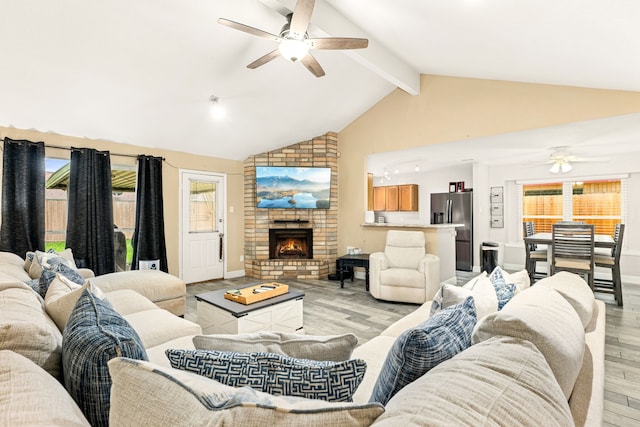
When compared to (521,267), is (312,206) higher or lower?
higher

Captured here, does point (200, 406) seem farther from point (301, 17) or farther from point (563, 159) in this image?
point (563, 159)

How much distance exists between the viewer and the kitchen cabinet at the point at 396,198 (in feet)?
25.4

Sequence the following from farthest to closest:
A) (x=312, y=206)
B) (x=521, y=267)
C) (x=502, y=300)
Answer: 1. (x=521, y=267)
2. (x=312, y=206)
3. (x=502, y=300)

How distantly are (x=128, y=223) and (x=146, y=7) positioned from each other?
3.38 m

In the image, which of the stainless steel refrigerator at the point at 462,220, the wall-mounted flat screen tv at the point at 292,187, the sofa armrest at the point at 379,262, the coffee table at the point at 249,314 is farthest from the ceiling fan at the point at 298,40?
the stainless steel refrigerator at the point at 462,220

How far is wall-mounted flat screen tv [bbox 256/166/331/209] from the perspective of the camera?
563 centimetres

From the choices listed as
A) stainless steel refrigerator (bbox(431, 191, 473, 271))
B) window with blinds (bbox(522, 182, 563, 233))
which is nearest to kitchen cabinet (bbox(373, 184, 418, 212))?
stainless steel refrigerator (bbox(431, 191, 473, 271))

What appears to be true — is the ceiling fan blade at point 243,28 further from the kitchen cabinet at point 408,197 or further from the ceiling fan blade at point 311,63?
the kitchen cabinet at point 408,197

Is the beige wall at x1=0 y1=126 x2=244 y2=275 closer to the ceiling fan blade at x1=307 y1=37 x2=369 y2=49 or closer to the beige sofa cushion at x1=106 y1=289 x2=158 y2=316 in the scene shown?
the beige sofa cushion at x1=106 y1=289 x2=158 y2=316

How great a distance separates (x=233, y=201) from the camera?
582cm

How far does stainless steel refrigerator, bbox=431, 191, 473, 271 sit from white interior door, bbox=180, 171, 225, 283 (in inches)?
179

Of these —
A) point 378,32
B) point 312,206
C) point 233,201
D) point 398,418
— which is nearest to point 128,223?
point 233,201

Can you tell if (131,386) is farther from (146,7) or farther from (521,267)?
(521,267)

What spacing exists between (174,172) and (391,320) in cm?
394
